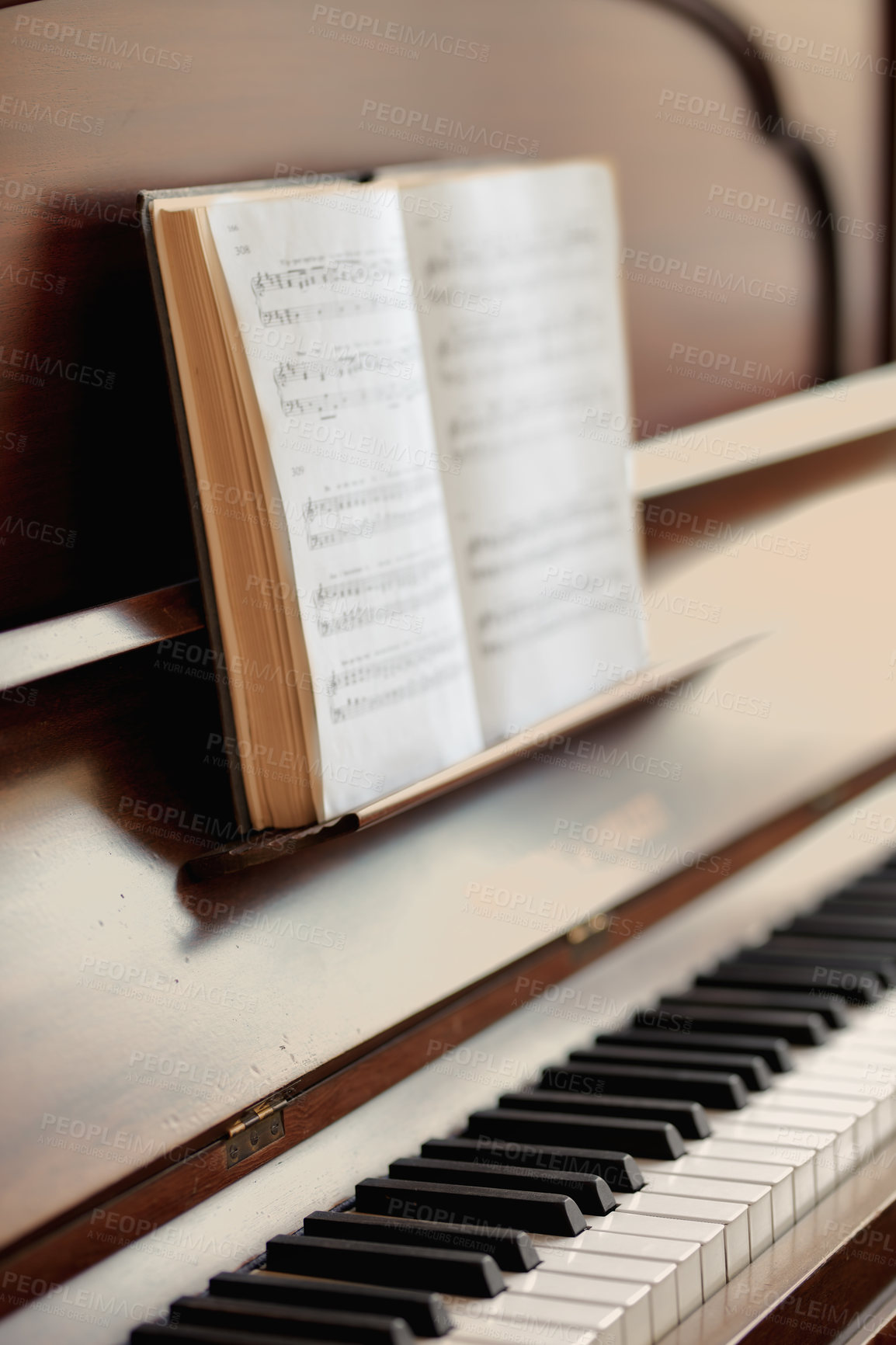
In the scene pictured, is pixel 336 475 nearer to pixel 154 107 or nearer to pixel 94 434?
pixel 94 434

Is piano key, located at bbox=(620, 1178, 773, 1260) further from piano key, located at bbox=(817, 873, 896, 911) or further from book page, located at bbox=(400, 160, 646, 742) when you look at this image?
piano key, located at bbox=(817, 873, 896, 911)

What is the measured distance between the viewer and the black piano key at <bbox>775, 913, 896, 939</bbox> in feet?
5.72

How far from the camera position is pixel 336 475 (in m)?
1.20

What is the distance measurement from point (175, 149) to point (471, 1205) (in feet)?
3.10

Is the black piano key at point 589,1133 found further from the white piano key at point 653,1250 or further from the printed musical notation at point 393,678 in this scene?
the printed musical notation at point 393,678

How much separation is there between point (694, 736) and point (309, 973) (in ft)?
2.36

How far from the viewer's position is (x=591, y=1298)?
41.0 inches

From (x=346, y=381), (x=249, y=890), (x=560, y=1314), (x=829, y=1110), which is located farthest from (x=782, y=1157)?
(x=346, y=381)

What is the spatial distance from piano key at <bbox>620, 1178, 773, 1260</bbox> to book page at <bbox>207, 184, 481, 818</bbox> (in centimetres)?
43

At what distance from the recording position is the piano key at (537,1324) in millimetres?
991

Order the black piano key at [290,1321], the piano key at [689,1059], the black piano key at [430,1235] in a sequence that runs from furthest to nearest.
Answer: the piano key at [689,1059] → the black piano key at [430,1235] → the black piano key at [290,1321]

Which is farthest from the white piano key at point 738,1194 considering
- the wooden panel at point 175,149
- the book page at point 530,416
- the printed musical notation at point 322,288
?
the printed musical notation at point 322,288

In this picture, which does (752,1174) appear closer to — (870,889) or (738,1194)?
(738,1194)

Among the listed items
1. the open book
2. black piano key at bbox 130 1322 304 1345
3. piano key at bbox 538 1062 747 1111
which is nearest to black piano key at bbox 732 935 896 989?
piano key at bbox 538 1062 747 1111
